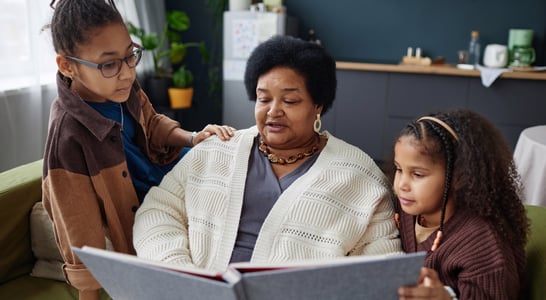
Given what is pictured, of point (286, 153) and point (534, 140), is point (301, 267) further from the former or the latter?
point (534, 140)

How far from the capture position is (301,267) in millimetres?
828

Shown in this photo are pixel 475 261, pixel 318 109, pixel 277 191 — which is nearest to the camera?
pixel 475 261

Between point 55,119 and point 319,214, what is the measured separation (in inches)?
28.0

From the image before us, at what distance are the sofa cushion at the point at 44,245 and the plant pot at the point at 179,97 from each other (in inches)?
90.7

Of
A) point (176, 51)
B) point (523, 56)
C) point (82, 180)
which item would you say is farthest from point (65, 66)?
point (523, 56)

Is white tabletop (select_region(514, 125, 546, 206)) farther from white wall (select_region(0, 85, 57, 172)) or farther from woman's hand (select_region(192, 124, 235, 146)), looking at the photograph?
white wall (select_region(0, 85, 57, 172))

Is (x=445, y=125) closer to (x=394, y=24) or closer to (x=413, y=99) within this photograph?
(x=413, y=99)

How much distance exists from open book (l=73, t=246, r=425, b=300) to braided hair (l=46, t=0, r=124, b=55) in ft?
1.91

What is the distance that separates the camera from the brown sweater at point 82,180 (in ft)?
4.06

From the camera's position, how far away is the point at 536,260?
1262 millimetres

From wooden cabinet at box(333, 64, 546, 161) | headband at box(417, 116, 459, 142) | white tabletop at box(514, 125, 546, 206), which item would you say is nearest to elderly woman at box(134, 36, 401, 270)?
headband at box(417, 116, 459, 142)

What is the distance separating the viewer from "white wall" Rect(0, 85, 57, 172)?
2738 millimetres

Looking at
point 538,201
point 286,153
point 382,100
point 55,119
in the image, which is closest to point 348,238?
point 286,153

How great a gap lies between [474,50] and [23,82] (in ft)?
11.0
